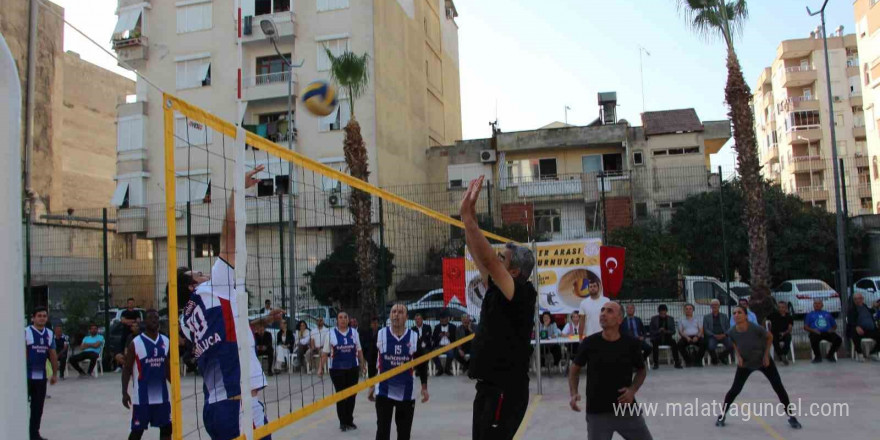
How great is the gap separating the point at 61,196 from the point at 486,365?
128 feet

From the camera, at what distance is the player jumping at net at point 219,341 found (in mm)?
4223

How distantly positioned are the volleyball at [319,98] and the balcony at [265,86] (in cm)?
2050

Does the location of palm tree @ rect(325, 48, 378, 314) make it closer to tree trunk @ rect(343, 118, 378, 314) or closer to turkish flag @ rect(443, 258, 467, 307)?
tree trunk @ rect(343, 118, 378, 314)

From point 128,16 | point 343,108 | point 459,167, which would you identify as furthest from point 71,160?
point 459,167

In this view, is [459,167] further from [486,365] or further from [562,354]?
[486,365]

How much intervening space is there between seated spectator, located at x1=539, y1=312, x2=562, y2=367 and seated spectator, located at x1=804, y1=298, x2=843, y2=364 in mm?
5148

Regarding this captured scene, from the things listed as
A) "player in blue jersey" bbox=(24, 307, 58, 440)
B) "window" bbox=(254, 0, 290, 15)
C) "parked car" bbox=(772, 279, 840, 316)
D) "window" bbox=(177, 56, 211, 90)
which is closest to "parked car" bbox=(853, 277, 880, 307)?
"parked car" bbox=(772, 279, 840, 316)

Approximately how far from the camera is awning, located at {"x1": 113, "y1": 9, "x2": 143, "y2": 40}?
31.2 metres

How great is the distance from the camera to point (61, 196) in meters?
37.5

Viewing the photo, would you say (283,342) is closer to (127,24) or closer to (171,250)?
(171,250)

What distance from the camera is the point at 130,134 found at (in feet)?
101

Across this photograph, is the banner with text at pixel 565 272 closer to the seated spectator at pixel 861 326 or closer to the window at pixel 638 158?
the seated spectator at pixel 861 326

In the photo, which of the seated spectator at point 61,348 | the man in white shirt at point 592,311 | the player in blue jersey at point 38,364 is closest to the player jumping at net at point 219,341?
the player in blue jersey at point 38,364

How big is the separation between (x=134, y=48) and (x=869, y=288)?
30548 millimetres
